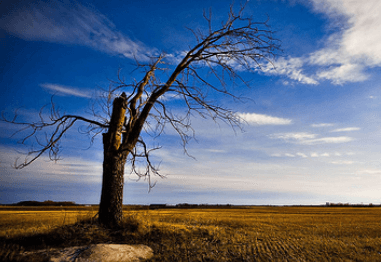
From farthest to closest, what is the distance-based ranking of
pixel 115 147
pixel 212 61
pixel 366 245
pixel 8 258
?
1. pixel 212 61
2. pixel 115 147
3. pixel 366 245
4. pixel 8 258

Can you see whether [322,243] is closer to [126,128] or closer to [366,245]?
[366,245]

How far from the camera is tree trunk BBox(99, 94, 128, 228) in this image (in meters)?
7.84

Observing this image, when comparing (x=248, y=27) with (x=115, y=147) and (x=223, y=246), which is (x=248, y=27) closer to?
(x=115, y=147)

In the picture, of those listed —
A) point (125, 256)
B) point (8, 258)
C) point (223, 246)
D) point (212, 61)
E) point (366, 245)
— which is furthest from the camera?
point (212, 61)

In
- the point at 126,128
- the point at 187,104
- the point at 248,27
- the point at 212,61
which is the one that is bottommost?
the point at 126,128

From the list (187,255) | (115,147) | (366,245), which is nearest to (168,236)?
(187,255)

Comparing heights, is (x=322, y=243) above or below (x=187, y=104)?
below

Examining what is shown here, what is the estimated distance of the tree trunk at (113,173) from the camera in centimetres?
784

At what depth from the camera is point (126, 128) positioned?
909cm

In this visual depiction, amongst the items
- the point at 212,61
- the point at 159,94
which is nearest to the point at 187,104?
the point at 159,94

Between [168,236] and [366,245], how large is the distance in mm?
5768

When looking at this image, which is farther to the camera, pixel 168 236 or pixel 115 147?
pixel 115 147

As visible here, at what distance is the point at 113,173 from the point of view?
8.09 meters

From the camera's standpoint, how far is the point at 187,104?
9172 mm
